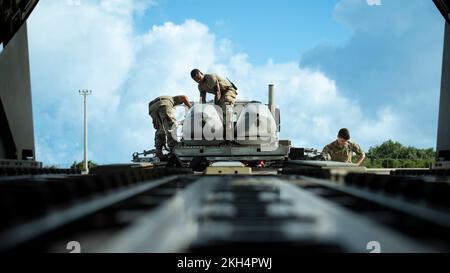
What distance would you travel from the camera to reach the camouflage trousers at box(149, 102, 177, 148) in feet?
46.2

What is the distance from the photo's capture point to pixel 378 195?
12.8 ft

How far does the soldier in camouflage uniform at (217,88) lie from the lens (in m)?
12.9

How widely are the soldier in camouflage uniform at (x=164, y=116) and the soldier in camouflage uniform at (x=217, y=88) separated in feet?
2.99

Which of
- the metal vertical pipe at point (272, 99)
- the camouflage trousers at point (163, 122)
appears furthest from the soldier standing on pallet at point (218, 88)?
the metal vertical pipe at point (272, 99)

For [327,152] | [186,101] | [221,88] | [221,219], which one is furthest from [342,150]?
[221,219]

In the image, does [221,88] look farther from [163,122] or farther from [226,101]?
[163,122]

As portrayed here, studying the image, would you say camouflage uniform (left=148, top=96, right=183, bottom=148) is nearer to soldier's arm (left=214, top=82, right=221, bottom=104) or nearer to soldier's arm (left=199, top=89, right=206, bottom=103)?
soldier's arm (left=199, top=89, right=206, bottom=103)

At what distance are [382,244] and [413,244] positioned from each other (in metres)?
0.13

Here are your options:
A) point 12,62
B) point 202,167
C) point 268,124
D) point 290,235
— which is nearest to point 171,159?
point 202,167

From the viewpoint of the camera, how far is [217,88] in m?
12.9

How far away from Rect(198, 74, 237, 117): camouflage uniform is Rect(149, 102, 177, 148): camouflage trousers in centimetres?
139

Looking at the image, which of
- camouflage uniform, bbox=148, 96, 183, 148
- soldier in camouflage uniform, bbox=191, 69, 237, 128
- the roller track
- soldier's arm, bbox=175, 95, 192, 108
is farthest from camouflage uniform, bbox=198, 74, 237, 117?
the roller track
